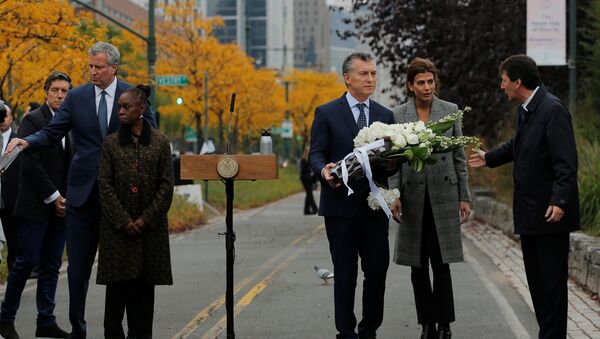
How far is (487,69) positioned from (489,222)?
17.3 feet

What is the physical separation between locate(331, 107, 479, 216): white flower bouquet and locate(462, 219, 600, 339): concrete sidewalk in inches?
92.9

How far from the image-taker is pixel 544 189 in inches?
297

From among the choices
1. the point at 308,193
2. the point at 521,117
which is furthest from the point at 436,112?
the point at 308,193

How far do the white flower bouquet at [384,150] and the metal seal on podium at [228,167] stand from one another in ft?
2.65

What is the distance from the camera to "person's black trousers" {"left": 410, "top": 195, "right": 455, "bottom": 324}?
28.1ft

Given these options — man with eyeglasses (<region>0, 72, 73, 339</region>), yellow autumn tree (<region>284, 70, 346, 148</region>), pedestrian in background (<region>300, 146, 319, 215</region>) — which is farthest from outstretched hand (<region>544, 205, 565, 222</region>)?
yellow autumn tree (<region>284, 70, 346, 148</region>)

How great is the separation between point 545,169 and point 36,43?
14.5m

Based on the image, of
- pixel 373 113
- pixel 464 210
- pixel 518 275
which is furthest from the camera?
→ pixel 518 275

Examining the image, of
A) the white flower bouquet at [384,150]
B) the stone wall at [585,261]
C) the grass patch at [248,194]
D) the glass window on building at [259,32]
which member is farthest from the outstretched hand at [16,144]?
the glass window on building at [259,32]

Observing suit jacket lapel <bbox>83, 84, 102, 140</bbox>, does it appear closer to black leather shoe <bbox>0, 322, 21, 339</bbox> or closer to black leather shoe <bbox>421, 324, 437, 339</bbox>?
black leather shoe <bbox>0, 322, 21, 339</bbox>

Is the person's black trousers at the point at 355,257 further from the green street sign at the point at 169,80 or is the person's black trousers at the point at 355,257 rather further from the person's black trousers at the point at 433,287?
the green street sign at the point at 169,80

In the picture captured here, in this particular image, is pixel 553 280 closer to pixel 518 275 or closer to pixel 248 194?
pixel 518 275

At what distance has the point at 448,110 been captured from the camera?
28.3ft

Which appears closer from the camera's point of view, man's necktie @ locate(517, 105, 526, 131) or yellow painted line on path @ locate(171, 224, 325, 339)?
man's necktie @ locate(517, 105, 526, 131)
